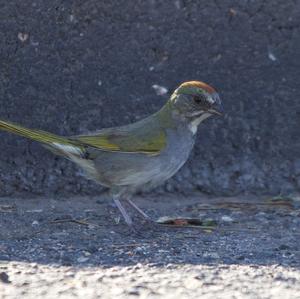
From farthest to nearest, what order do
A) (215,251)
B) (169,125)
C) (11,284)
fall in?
1. (169,125)
2. (215,251)
3. (11,284)

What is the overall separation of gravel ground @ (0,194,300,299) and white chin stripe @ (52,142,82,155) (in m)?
0.43

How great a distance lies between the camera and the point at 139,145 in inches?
250

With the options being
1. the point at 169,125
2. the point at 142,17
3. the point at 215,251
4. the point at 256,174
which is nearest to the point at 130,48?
the point at 142,17

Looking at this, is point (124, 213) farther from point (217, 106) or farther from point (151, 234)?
point (217, 106)

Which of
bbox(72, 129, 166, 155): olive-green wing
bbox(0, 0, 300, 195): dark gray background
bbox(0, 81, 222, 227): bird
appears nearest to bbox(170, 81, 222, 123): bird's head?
bbox(0, 81, 222, 227): bird

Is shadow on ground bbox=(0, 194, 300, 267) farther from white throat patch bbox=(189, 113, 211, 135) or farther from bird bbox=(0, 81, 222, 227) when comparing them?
white throat patch bbox=(189, 113, 211, 135)

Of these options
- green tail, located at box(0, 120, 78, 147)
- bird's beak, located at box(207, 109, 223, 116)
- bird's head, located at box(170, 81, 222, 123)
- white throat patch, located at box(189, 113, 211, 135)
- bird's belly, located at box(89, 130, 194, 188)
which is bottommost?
bird's belly, located at box(89, 130, 194, 188)

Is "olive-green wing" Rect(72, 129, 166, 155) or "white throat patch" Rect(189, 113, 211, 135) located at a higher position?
"white throat patch" Rect(189, 113, 211, 135)

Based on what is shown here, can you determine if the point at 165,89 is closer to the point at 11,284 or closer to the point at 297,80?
the point at 297,80

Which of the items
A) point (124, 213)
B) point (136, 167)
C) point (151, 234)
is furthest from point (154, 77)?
point (151, 234)

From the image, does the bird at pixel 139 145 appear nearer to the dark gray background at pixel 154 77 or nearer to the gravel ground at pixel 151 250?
the gravel ground at pixel 151 250

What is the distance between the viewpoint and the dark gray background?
693cm

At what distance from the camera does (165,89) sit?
7020 millimetres

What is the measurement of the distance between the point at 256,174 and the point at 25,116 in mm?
1611
